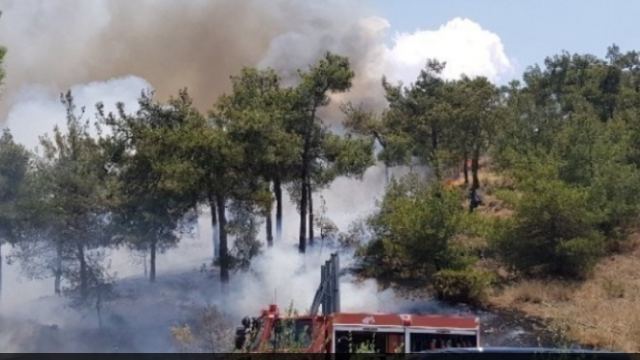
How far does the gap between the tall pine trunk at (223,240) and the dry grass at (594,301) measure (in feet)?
35.1

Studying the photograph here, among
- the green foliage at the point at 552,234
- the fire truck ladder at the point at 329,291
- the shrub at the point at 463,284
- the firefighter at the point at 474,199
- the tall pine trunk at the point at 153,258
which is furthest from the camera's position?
the firefighter at the point at 474,199

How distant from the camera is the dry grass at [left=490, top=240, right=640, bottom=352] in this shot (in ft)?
83.9

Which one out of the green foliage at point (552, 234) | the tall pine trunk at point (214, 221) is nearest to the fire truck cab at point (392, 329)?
the tall pine trunk at point (214, 221)

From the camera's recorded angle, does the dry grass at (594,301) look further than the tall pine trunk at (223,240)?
No

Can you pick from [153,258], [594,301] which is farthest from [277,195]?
[594,301]

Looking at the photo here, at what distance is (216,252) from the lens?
3753cm

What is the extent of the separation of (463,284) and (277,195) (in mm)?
10293

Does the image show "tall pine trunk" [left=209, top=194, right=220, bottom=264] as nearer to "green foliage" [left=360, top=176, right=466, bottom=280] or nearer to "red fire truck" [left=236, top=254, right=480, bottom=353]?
"green foliage" [left=360, top=176, right=466, bottom=280]

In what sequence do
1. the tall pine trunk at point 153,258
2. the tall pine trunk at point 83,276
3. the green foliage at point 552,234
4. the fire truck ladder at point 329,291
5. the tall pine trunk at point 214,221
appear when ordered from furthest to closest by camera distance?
1. the tall pine trunk at point 153,258
2. the tall pine trunk at point 214,221
3. the green foliage at point 552,234
4. the tall pine trunk at point 83,276
5. the fire truck ladder at point 329,291

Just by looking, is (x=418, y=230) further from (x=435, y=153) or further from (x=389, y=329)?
(x=389, y=329)

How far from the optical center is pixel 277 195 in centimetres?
3744

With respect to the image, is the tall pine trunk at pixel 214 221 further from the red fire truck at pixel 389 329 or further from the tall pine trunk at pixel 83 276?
the red fire truck at pixel 389 329

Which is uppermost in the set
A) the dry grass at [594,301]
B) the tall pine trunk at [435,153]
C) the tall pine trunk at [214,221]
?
the tall pine trunk at [435,153]

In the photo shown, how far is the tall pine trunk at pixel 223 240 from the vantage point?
32222mm
